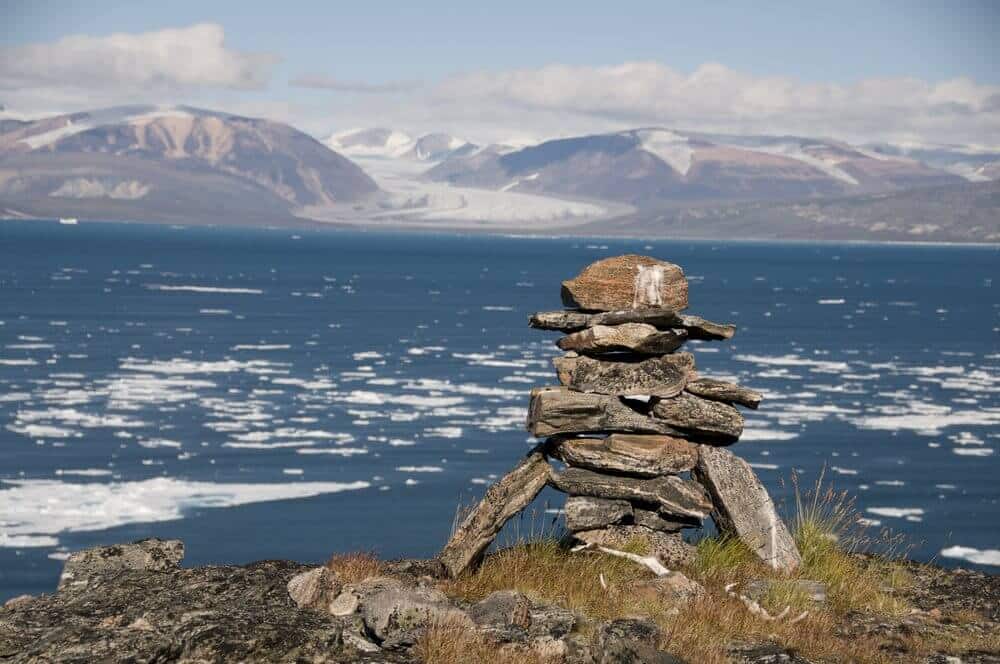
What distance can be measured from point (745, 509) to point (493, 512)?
314 cm

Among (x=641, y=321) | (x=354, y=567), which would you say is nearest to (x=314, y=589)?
(x=354, y=567)

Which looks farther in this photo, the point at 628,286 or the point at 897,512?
the point at 897,512

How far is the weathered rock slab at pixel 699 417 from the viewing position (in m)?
16.5

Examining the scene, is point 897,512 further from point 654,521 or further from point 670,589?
point 670,589

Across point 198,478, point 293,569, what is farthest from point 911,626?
point 198,478

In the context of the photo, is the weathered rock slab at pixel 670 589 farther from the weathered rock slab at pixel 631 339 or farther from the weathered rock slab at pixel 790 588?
the weathered rock slab at pixel 631 339

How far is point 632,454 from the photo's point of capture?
639 inches

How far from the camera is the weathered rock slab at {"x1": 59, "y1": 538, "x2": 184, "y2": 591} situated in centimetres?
1402

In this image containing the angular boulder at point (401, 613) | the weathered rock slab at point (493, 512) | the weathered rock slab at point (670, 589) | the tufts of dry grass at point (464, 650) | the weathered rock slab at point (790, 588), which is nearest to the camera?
the tufts of dry grass at point (464, 650)

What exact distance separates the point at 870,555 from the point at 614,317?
4.86 metres

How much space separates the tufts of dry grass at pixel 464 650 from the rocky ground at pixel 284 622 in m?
0.03

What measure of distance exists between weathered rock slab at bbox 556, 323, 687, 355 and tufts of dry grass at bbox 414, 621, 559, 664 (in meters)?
5.40

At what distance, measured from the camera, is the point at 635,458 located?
1622cm

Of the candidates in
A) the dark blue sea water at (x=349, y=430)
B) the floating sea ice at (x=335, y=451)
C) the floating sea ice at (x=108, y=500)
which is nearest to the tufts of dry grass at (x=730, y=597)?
the dark blue sea water at (x=349, y=430)
